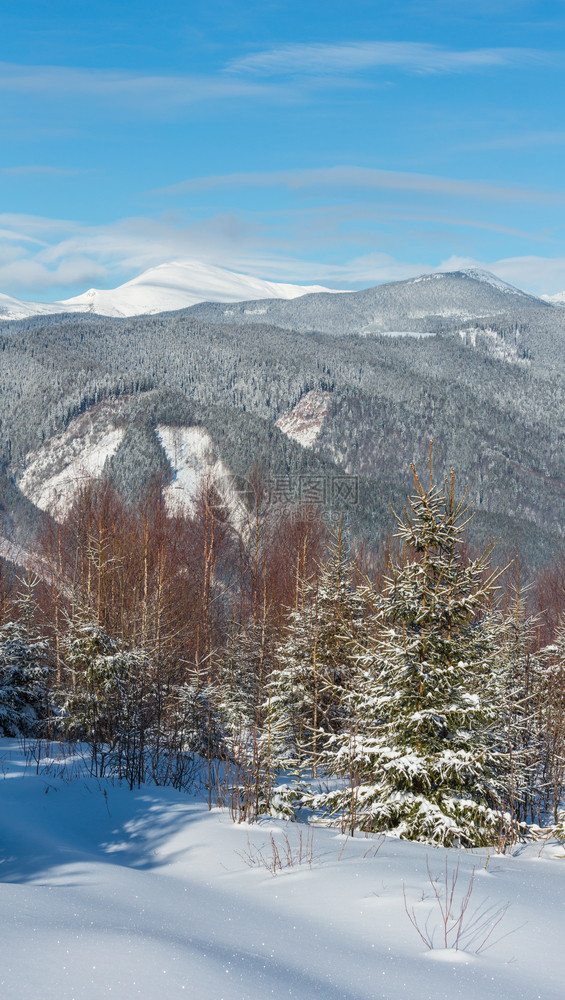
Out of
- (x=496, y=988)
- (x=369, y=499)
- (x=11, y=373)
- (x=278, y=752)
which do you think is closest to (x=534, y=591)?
(x=369, y=499)

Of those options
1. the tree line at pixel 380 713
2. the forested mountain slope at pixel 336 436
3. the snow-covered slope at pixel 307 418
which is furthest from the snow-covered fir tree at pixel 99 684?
the snow-covered slope at pixel 307 418

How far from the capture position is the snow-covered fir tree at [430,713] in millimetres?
7562

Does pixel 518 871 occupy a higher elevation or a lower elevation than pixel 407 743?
lower

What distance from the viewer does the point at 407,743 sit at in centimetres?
797

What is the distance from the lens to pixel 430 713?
778 cm

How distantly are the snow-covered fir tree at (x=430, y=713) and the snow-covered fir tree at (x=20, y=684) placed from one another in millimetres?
9125

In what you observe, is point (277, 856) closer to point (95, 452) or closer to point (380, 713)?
point (380, 713)

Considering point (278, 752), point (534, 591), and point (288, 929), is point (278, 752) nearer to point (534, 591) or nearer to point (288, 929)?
point (288, 929)

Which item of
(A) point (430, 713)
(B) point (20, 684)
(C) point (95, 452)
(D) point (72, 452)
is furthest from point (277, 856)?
(D) point (72, 452)

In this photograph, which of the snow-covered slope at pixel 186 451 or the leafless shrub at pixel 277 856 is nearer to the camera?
the leafless shrub at pixel 277 856

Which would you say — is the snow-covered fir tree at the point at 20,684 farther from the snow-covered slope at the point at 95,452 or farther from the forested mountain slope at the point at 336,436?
the snow-covered slope at the point at 95,452

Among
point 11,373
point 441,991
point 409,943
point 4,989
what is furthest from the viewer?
point 11,373

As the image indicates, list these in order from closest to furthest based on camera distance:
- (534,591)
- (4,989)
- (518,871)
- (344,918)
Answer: (4,989) < (344,918) < (518,871) < (534,591)

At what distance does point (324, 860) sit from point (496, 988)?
2699mm
